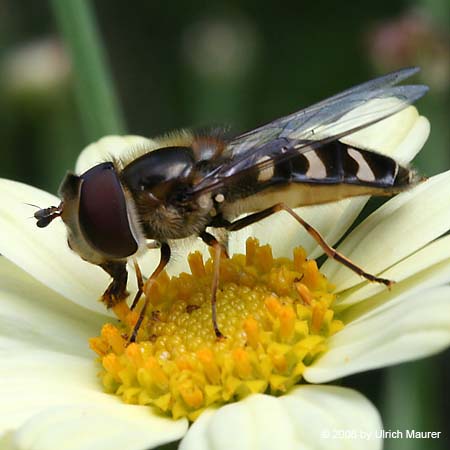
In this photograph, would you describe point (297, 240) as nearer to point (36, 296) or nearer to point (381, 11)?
point (36, 296)

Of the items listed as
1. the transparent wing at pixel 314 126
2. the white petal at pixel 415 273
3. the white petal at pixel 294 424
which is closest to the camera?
the white petal at pixel 294 424

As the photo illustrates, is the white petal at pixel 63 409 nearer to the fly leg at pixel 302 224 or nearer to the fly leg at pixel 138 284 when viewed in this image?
the fly leg at pixel 138 284

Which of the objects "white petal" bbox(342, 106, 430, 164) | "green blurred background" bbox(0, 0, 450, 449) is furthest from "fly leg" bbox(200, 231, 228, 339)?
"green blurred background" bbox(0, 0, 450, 449)

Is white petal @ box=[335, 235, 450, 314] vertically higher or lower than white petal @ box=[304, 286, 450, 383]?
higher

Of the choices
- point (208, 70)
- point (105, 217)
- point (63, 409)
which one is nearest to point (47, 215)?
point (105, 217)

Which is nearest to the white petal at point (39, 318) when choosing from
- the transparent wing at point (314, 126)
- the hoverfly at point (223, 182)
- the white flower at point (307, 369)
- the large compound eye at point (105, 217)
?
the white flower at point (307, 369)

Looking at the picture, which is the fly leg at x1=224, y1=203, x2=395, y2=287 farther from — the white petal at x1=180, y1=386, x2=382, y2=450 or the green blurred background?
the green blurred background

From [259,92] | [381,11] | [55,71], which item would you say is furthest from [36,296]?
[381,11]
